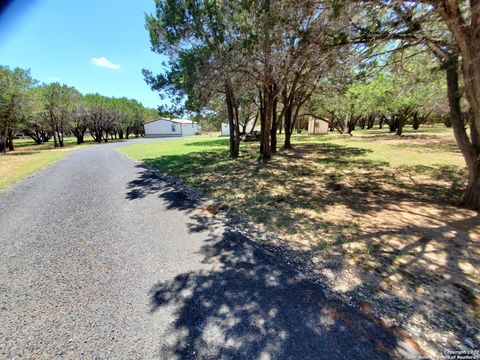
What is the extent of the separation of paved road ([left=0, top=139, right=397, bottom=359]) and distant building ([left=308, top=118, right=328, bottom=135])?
1209 inches

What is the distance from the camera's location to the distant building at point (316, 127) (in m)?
31.3

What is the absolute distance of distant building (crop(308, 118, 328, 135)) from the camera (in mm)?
31328

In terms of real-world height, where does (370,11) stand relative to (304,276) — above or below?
above

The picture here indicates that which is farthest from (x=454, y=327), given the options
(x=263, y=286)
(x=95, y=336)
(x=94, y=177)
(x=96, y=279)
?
(x=94, y=177)

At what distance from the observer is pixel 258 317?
6.70 ft

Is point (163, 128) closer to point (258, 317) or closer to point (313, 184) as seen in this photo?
point (313, 184)

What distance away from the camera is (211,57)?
728 centimetres

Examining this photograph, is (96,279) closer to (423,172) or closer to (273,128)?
(423,172)

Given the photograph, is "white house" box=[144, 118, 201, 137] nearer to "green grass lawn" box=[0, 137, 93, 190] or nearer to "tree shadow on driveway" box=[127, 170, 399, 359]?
"green grass lawn" box=[0, 137, 93, 190]

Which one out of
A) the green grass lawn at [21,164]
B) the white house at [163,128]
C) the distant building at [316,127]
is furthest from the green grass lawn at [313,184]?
the white house at [163,128]

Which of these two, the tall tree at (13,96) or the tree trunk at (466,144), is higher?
the tall tree at (13,96)

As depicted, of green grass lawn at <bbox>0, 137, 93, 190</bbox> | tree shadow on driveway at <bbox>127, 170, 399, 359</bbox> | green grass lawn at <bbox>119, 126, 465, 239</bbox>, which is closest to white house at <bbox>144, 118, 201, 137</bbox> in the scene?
green grass lawn at <bbox>0, 137, 93, 190</bbox>

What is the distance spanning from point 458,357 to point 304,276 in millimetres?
1331

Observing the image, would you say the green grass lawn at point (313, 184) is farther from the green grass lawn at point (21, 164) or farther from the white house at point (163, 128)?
the white house at point (163, 128)
